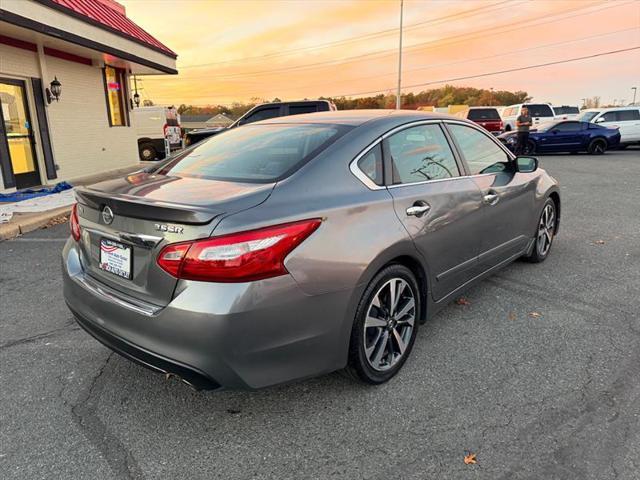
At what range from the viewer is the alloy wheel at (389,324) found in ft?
9.04

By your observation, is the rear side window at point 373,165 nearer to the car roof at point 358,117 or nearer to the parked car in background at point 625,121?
the car roof at point 358,117

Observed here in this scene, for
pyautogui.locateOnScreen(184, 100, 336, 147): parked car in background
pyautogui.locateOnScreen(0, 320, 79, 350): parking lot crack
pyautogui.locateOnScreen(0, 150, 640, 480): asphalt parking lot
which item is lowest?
pyautogui.locateOnScreen(0, 150, 640, 480): asphalt parking lot

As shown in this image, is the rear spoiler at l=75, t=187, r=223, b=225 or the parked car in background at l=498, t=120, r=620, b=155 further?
the parked car in background at l=498, t=120, r=620, b=155

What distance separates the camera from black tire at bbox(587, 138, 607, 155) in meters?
18.6

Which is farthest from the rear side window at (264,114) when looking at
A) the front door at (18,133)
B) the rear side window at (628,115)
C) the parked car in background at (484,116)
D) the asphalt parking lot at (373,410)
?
the rear side window at (628,115)

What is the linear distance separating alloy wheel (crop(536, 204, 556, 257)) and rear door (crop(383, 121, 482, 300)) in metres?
1.68

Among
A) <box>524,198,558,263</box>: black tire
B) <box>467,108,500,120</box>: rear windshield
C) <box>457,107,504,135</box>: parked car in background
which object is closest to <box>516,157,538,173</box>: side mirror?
<box>524,198,558,263</box>: black tire

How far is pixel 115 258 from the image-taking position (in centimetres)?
244

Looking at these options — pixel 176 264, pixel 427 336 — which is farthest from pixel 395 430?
pixel 176 264

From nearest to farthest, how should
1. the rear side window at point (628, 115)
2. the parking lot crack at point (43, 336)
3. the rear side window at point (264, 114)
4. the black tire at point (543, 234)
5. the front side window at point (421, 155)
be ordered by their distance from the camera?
the front side window at point (421, 155) < the parking lot crack at point (43, 336) < the black tire at point (543, 234) < the rear side window at point (264, 114) < the rear side window at point (628, 115)

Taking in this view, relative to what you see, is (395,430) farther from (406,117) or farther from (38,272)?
(38,272)

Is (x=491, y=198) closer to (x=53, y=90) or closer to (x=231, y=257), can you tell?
(x=231, y=257)

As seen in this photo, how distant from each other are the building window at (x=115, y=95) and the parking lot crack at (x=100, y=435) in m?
12.5

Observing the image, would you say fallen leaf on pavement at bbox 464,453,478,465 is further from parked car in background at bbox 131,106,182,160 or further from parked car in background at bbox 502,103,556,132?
parked car in background at bbox 502,103,556,132
